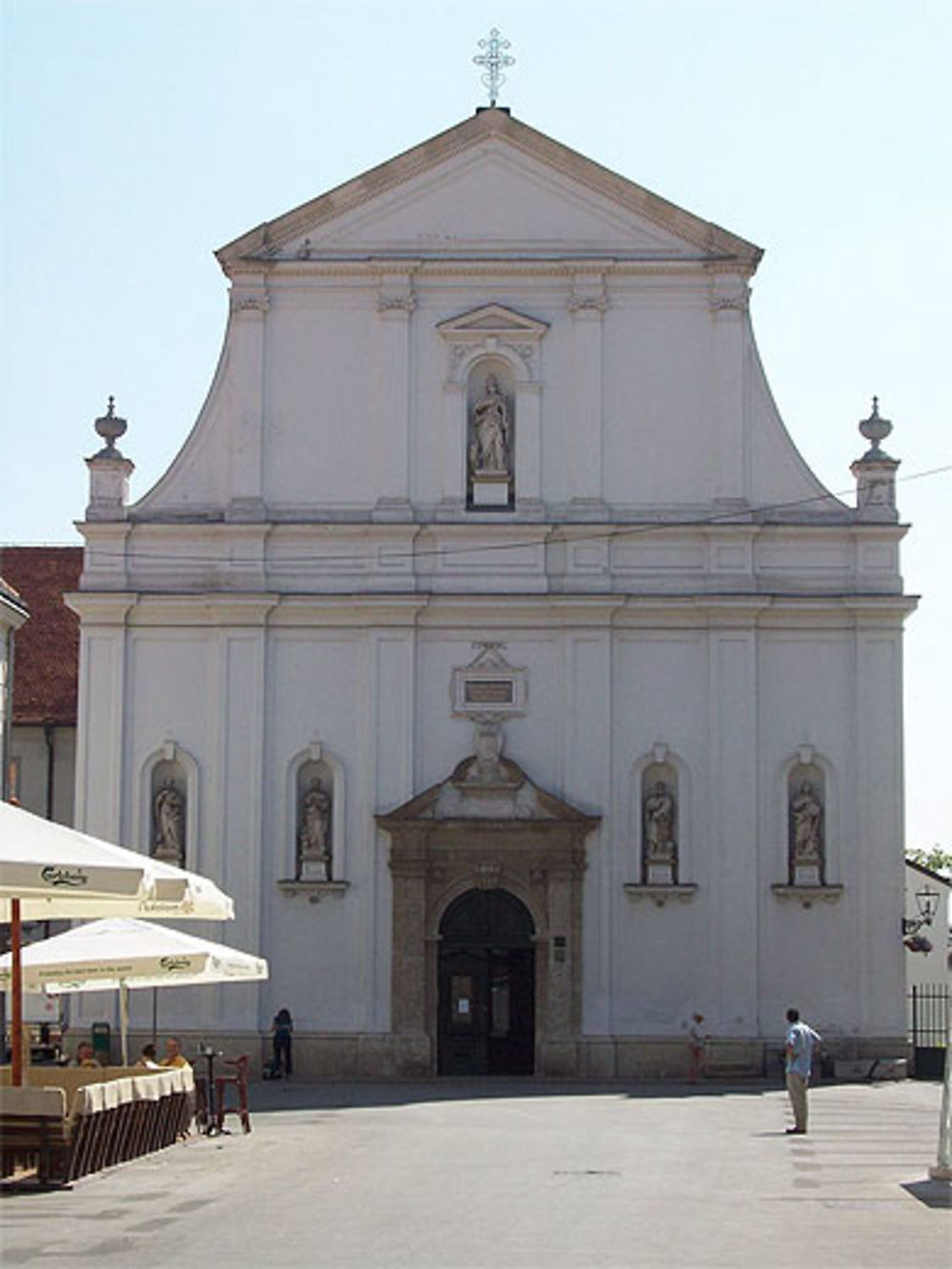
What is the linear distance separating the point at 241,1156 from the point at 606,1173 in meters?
4.14

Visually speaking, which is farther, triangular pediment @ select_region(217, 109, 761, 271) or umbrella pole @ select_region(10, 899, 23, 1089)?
triangular pediment @ select_region(217, 109, 761, 271)

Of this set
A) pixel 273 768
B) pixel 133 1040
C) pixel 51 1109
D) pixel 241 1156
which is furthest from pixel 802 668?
pixel 51 1109

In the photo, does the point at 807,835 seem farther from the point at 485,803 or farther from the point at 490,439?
the point at 490,439

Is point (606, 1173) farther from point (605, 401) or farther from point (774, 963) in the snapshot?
point (605, 401)

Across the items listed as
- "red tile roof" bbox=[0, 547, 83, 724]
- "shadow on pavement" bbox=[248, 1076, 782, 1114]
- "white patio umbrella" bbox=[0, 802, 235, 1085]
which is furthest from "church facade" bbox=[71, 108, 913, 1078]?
"white patio umbrella" bbox=[0, 802, 235, 1085]

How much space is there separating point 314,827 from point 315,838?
17cm

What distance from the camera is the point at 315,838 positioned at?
39.0 meters

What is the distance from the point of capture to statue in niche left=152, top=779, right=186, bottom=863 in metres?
39.1

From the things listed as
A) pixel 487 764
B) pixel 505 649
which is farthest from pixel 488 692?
pixel 487 764

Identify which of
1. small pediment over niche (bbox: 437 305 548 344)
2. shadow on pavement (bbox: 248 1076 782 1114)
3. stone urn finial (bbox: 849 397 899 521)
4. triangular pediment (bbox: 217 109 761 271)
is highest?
triangular pediment (bbox: 217 109 761 271)

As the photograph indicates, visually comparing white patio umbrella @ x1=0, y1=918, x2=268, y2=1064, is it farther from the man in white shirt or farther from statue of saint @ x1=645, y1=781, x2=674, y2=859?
statue of saint @ x1=645, y1=781, x2=674, y2=859

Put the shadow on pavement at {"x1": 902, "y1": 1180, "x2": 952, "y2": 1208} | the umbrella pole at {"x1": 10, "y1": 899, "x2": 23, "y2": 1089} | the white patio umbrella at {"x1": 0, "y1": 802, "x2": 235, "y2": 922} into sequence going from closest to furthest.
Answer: the white patio umbrella at {"x1": 0, "y1": 802, "x2": 235, "y2": 922}
the shadow on pavement at {"x1": 902, "y1": 1180, "x2": 952, "y2": 1208}
the umbrella pole at {"x1": 10, "y1": 899, "x2": 23, "y2": 1089}

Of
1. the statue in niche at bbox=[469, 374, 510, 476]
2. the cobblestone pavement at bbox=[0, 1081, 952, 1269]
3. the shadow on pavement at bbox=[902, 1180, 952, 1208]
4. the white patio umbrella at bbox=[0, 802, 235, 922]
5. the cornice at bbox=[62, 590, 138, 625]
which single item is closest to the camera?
the cobblestone pavement at bbox=[0, 1081, 952, 1269]

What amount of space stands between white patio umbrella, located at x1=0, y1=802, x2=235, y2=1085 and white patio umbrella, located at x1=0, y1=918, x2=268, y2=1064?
70.7 inches
